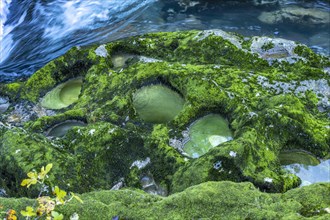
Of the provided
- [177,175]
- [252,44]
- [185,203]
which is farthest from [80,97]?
[185,203]

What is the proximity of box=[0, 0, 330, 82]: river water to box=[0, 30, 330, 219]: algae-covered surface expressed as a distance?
4899 millimetres

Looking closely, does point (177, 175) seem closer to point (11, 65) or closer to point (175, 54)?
point (175, 54)

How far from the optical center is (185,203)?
4.82 meters

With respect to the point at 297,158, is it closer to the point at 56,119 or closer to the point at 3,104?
the point at 56,119

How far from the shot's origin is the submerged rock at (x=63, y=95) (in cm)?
979

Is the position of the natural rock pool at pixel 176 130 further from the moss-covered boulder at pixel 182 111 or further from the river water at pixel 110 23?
the river water at pixel 110 23

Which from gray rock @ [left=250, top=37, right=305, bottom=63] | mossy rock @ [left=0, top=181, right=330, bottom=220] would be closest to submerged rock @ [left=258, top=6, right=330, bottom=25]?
gray rock @ [left=250, top=37, right=305, bottom=63]

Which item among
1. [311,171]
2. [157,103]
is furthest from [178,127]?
[311,171]

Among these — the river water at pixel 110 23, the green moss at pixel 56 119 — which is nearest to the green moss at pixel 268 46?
the green moss at pixel 56 119

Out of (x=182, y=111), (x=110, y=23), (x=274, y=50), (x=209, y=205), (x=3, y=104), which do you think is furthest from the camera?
(x=110, y=23)

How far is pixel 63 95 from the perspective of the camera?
1019 centimetres

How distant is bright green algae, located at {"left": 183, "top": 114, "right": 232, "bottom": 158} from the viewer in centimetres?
783

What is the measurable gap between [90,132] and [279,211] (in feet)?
13.6

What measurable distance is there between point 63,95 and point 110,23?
712 centimetres
